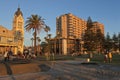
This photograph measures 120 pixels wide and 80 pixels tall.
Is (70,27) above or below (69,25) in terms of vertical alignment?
below

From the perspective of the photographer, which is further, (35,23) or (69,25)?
(69,25)

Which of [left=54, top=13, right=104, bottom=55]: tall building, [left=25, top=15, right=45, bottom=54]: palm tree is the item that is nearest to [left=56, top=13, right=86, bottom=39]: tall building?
[left=54, top=13, right=104, bottom=55]: tall building

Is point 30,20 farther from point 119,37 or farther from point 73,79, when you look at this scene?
point 119,37

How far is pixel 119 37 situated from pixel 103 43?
1668cm

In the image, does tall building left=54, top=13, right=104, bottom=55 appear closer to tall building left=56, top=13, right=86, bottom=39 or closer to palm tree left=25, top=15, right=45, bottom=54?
tall building left=56, top=13, right=86, bottom=39

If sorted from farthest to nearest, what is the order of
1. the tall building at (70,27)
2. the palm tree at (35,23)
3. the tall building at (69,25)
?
1. the tall building at (69,25)
2. the tall building at (70,27)
3. the palm tree at (35,23)

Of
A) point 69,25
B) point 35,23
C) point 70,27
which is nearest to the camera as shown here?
point 35,23

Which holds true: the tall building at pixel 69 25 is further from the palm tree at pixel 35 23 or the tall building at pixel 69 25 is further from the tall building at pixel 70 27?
the palm tree at pixel 35 23

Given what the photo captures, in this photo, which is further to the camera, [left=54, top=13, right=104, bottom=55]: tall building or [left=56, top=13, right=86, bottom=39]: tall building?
[left=56, top=13, right=86, bottom=39]: tall building

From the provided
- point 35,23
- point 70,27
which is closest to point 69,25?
point 70,27

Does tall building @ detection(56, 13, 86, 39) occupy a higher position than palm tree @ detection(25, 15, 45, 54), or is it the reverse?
tall building @ detection(56, 13, 86, 39)

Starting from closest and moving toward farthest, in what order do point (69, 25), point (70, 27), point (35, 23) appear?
1. point (35, 23)
2. point (70, 27)
3. point (69, 25)

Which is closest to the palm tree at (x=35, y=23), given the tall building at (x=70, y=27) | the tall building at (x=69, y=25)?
the tall building at (x=70, y=27)

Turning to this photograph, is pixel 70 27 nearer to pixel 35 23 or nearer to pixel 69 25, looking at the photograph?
pixel 69 25
